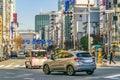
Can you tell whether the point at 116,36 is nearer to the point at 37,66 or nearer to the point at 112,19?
the point at 112,19

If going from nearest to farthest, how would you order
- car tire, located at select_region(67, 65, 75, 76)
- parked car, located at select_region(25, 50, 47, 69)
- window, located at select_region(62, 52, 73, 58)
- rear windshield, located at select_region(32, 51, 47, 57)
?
car tire, located at select_region(67, 65, 75, 76), window, located at select_region(62, 52, 73, 58), parked car, located at select_region(25, 50, 47, 69), rear windshield, located at select_region(32, 51, 47, 57)

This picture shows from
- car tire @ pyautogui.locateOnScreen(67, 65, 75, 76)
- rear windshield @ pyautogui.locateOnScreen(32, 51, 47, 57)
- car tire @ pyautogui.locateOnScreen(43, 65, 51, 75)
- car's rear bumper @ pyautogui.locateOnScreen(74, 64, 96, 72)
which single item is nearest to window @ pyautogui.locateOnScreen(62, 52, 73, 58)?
car tire @ pyautogui.locateOnScreen(67, 65, 75, 76)

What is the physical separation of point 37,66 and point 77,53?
41.0ft

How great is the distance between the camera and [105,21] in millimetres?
137250

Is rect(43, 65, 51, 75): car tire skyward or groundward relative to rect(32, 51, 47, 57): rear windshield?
groundward

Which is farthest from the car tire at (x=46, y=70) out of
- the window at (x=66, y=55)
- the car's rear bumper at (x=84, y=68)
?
the car's rear bumper at (x=84, y=68)

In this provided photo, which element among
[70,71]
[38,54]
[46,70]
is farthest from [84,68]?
[38,54]

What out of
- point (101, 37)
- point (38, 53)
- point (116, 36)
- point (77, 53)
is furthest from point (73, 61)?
point (101, 37)

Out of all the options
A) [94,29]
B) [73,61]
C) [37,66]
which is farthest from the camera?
[94,29]

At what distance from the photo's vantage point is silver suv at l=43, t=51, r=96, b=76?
2758 cm

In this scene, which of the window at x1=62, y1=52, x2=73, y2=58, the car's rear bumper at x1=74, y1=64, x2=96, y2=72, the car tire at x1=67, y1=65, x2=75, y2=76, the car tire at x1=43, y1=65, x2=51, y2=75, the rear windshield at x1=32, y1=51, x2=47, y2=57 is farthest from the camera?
the rear windshield at x1=32, y1=51, x2=47, y2=57

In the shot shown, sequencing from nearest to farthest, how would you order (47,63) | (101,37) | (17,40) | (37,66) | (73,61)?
(73,61) → (47,63) → (37,66) → (101,37) → (17,40)

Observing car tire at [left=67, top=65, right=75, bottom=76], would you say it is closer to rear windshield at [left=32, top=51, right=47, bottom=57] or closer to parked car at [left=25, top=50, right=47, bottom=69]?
parked car at [left=25, top=50, right=47, bottom=69]

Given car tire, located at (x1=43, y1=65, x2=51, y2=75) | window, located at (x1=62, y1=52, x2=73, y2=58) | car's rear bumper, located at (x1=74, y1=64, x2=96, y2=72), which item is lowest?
car tire, located at (x1=43, y1=65, x2=51, y2=75)
